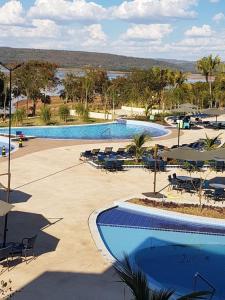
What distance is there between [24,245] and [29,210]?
3.99 metres

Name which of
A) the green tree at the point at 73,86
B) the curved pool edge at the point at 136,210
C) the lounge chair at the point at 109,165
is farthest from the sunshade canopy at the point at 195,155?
the green tree at the point at 73,86

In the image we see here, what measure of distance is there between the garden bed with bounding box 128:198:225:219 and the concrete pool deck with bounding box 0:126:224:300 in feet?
3.35

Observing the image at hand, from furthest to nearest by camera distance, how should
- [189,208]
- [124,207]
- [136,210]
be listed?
[124,207] < [136,210] < [189,208]

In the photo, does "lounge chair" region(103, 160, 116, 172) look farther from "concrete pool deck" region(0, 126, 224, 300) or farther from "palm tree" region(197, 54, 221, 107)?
"palm tree" region(197, 54, 221, 107)

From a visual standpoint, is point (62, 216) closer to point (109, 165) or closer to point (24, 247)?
point (24, 247)

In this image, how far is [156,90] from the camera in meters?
59.0

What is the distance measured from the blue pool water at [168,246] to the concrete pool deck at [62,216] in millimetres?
928

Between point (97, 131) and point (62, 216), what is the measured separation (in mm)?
24154

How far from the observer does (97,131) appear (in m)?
39.0

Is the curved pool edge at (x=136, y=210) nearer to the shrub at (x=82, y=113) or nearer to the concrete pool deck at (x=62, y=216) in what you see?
the concrete pool deck at (x=62, y=216)

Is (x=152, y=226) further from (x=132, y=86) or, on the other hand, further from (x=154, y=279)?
(x=132, y=86)

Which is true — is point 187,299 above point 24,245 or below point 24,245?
above

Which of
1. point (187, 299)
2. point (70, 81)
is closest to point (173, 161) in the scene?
point (187, 299)

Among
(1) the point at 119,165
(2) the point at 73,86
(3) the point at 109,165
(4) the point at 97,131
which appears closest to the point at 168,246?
(3) the point at 109,165
